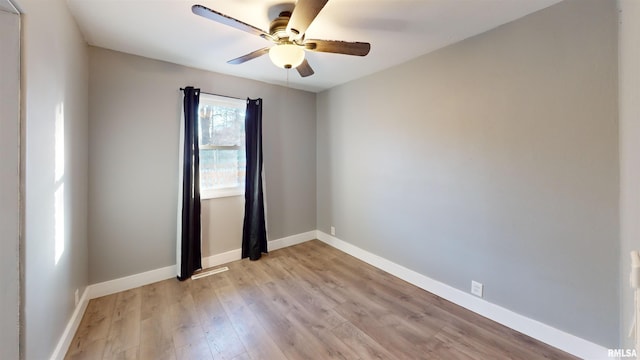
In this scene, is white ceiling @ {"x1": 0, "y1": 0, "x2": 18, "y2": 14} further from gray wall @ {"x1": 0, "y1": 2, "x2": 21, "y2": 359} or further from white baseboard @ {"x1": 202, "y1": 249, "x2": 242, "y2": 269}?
white baseboard @ {"x1": 202, "y1": 249, "x2": 242, "y2": 269}

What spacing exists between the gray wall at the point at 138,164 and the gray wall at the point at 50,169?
0.25 m

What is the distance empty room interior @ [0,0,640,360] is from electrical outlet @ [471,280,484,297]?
2 centimetres

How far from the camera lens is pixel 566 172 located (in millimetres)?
1743

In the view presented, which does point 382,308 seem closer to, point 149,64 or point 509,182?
point 509,182

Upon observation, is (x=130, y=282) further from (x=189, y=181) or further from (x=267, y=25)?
(x=267, y=25)

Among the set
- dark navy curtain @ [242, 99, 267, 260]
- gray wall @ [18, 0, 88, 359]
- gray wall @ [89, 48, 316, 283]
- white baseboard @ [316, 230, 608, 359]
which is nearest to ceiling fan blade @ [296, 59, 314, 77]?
dark navy curtain @ [242, 99, 267, 260]

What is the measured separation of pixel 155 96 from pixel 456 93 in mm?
3083

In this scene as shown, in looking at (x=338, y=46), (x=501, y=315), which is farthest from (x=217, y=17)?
(x=501, y=315)

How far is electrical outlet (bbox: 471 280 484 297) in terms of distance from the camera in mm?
2199

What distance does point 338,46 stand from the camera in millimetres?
1811

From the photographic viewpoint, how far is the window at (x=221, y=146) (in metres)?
3.08

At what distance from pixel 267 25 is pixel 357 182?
2144 mm

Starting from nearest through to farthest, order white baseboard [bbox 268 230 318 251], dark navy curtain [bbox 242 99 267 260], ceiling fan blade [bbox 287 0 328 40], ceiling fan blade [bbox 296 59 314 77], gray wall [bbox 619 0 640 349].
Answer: gray wall [bbox 619 0 640 349] < ceiling fan blade [bbox 287 0 328 40] < ceiling fan blade [bbox 296 59 314 77] < dark navy curtain [bbox 242 99 267 260] < white baseboard [bbox 268 230 318 251]

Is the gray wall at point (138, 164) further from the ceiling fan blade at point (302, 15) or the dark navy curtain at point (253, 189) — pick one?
the ceiling fan blade at point (302, 15)
